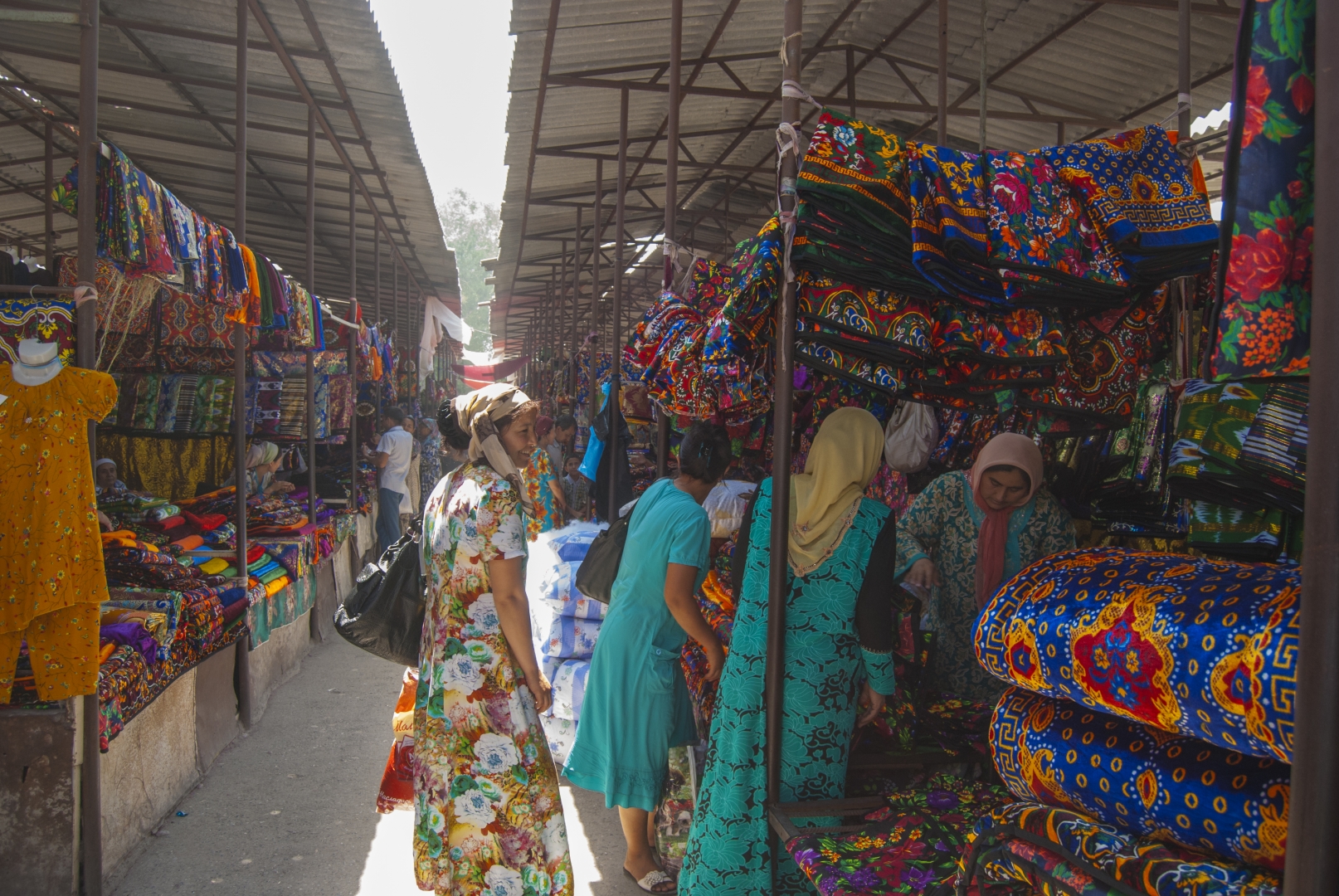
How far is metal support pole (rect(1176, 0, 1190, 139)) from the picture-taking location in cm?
252

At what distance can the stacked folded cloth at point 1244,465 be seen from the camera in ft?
4.61

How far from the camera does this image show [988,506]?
291 cm

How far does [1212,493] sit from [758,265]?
111cm

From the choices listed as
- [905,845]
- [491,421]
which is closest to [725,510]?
[491,421]

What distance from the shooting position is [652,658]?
125 inches

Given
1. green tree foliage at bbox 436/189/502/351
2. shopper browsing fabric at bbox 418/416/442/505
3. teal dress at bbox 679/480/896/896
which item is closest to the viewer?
teal dress at bbox 679/480/896/896

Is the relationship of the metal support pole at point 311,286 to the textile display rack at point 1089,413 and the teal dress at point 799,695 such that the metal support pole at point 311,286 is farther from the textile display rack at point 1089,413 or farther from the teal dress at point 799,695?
the teal dress at point 799,695

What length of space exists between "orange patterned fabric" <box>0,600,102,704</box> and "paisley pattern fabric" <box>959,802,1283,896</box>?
2.95m

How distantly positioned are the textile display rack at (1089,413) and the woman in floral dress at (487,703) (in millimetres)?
622

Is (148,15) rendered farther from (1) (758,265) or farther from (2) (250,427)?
(1) (758,265)

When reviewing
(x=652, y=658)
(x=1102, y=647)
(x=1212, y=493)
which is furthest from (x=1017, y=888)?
(x=652, y=658)

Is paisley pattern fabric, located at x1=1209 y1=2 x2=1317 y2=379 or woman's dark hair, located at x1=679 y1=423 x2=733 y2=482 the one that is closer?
paisley pattern fabric, located at x1=1209 y1=2 x2=1317 y2=379

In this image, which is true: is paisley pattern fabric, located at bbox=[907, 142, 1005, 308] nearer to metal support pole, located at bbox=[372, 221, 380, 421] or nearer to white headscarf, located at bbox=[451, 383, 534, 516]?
white headscarf, located at bbox=[451, 383, 534, 516]

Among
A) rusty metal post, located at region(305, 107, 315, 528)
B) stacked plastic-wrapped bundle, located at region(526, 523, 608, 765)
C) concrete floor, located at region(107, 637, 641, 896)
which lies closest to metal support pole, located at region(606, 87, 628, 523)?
stacked plastic-wrapped bundle, located at region(526, 523, 608, 765)
